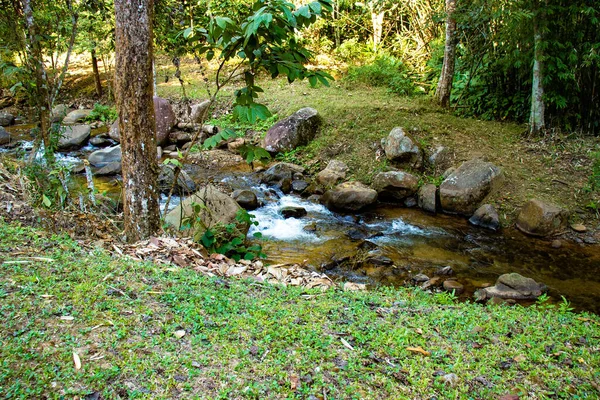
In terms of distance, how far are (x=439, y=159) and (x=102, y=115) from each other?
31.8 ft

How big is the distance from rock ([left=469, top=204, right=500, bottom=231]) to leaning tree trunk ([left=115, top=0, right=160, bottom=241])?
534 cm

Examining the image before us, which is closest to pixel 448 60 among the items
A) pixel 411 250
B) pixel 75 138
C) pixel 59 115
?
pixel 411 250

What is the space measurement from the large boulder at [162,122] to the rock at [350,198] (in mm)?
5095

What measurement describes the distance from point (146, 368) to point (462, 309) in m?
2.52

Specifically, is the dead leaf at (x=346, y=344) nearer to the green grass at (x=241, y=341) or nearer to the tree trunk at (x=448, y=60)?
the green grass at (x=241, y=341)

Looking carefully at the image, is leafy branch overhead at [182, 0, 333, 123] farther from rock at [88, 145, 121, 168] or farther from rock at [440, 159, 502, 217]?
rock at [88, 145, 121, 168]

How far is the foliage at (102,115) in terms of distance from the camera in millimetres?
12760

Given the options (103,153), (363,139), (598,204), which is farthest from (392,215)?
(103,153)

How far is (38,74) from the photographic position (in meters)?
5.60

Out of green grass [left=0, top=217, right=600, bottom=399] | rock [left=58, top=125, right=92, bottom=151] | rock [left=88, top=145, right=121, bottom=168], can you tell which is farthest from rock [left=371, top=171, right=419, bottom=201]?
rock [left=58, top=125, right=92, bottom=151]

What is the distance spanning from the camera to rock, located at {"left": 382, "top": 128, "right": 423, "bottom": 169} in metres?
8.55

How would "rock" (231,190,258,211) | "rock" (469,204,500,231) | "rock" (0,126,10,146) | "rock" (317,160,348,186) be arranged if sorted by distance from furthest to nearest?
"rock" (0,126,10,146), "rock" (317,160,348,186), "rock" (231,190,258,211), "rock" (469,204,500,231)

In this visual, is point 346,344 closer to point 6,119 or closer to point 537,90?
point 537,90

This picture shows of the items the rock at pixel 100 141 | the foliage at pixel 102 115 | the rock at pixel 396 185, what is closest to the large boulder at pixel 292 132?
the rock at pixel 396 185
